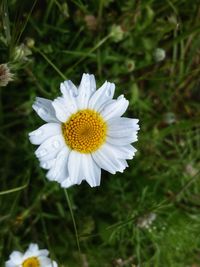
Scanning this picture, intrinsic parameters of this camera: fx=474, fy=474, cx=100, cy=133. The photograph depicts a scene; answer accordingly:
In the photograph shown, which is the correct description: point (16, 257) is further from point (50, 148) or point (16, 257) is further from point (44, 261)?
point (50, 148)

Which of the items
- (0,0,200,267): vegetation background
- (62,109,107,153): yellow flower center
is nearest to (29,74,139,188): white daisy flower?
(62,109,107,153): yellow flower center

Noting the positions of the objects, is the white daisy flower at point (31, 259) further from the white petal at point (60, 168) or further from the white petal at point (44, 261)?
the white petal at point (60, 168)

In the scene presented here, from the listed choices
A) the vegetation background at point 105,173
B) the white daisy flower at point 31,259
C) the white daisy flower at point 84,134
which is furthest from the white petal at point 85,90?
the white daisy flower at point 31,259

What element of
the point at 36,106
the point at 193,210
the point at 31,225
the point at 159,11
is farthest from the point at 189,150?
the point at 36,106

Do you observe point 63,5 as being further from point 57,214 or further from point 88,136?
point 57,214

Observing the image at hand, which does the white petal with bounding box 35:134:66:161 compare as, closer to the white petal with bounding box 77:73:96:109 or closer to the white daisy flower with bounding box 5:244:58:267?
the white petal with bounding box 77:73:96:109
